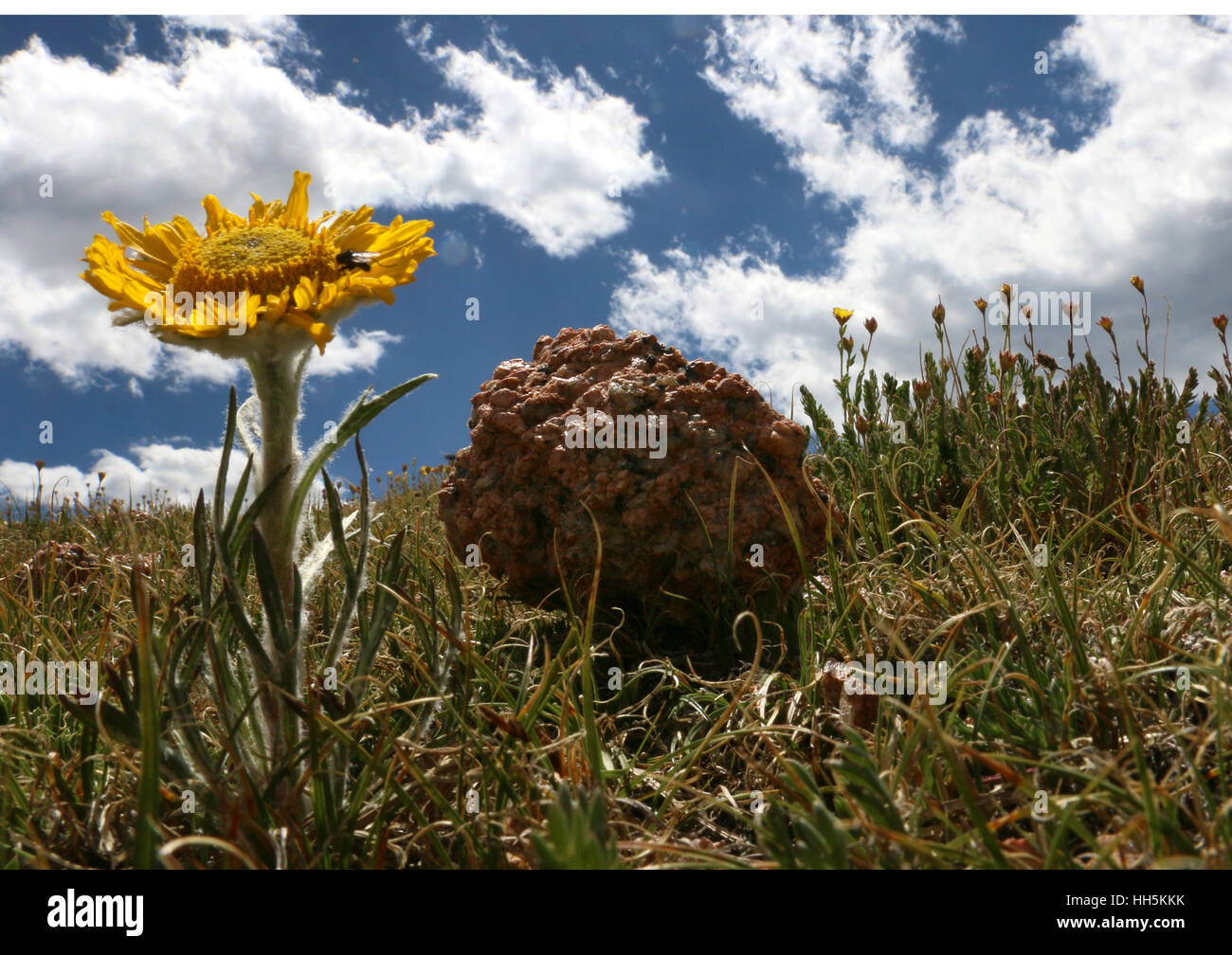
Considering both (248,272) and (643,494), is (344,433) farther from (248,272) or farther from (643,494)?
(643,494)

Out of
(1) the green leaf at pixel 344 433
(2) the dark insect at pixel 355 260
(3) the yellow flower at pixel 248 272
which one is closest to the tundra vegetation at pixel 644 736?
(1) the green leaf at pixel 344 433

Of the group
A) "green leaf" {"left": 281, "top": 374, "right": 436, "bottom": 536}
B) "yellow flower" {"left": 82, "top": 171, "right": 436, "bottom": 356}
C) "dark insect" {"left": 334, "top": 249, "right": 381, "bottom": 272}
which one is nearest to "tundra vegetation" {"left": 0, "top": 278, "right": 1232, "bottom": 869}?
"green leaf" {"left": 281, "top": 374, "right": 436, "bottom": 536}

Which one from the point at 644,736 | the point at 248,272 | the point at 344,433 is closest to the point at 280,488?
the point at 344,433

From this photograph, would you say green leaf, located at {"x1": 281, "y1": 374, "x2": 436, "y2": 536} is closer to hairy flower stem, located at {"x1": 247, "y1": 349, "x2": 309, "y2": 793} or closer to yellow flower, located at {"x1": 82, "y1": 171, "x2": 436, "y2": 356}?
hairy flower stem, located at {"x1": 247, "y1": 349, "x2": 309, "y2": 793}

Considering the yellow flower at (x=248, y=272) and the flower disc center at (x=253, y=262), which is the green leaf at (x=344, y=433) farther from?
the flower disc center at (x=253, y=262)

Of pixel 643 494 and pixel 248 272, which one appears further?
pixel 643 494

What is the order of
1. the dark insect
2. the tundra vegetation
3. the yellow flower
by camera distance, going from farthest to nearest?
1. the dark insect
2. the yellow flower
3. the tundra vegetation
